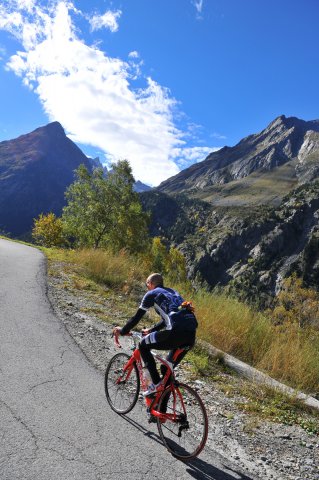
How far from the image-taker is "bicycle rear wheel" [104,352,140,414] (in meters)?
5.25

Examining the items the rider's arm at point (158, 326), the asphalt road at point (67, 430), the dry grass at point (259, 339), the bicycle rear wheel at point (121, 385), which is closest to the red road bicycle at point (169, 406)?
the bicycle rear wheel at point (121, 385)

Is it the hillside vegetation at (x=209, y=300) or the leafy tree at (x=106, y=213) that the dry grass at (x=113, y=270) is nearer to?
the hillside vegetation at (x=209, y=300)

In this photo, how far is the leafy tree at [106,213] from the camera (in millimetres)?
32969

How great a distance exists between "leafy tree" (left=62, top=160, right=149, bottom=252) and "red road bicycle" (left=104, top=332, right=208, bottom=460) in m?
26.7

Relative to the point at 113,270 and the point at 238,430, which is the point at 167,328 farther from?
the point at 113,270

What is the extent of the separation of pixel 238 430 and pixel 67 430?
8.03 feet

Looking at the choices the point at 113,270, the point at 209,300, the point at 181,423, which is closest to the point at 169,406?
the point at 181,423

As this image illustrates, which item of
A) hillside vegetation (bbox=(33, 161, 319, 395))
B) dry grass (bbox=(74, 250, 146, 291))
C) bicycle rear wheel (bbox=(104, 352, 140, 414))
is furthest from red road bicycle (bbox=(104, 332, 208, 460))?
dry grass (bbox=(74, 250, 146, 291))

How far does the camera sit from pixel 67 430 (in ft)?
14.3

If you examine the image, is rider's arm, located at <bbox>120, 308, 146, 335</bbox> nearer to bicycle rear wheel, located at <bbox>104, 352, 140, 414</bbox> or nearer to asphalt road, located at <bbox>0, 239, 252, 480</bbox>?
bicycle rear wheel, located at <bbox>104, 352, 140, 414</bbox>

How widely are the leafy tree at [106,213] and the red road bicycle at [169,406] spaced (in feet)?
87.5

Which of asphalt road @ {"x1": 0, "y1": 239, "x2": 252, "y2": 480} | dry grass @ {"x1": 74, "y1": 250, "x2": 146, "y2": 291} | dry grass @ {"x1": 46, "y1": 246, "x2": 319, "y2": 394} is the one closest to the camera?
asphalt road @ {"x1": 0, "y1": 239, "x2": 252, "y2": 480}

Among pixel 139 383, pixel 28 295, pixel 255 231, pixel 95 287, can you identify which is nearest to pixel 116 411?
pixel 139 383

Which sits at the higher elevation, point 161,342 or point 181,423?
point 161,342
